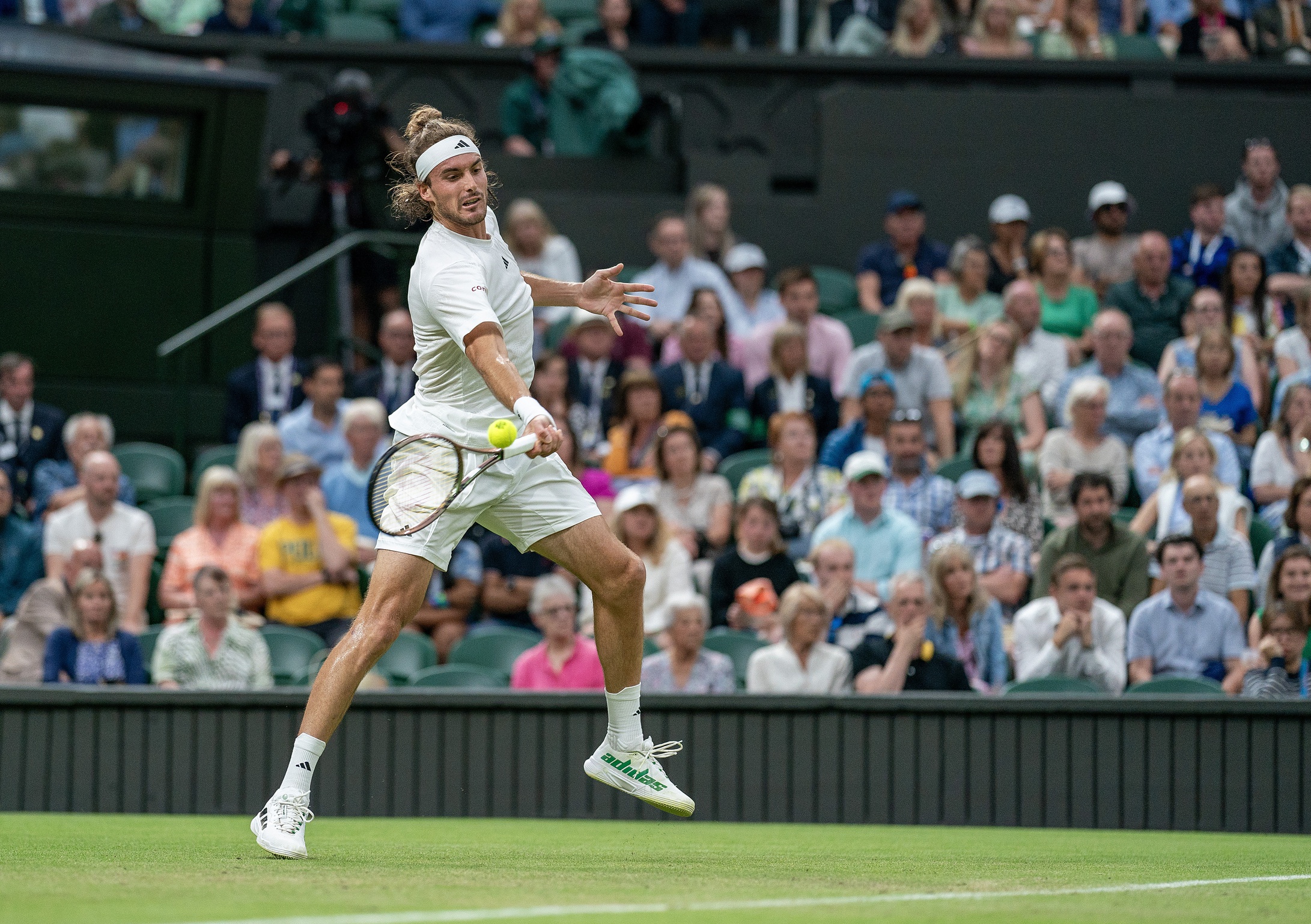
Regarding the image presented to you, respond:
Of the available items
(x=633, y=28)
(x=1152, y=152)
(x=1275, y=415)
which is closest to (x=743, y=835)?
(x=1275, y=415)

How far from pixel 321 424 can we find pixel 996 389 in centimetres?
393

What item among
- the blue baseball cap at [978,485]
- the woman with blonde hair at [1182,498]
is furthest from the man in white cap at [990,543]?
the woman with blonde hair at [1182,498]

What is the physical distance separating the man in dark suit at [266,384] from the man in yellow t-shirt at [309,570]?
1791 mm

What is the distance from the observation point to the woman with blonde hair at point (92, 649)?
30.1 feet

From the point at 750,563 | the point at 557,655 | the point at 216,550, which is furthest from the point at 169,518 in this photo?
the point at 750,563

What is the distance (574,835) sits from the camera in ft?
23.4

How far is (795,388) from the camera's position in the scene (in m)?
11.4

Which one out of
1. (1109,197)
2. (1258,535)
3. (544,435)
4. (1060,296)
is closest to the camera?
(544,435)

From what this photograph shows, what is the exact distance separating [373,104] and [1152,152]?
5.54 m

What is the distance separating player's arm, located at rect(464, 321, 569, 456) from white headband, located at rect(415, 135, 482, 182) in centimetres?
58

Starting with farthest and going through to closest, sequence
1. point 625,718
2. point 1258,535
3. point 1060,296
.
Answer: point 1060,296 < point 1258,535 < point 625,718

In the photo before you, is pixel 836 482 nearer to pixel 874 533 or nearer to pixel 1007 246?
pixel 874 533

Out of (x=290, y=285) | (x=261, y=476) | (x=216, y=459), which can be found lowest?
(x=261, y=476)

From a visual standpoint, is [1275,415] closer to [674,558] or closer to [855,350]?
[855,350]
